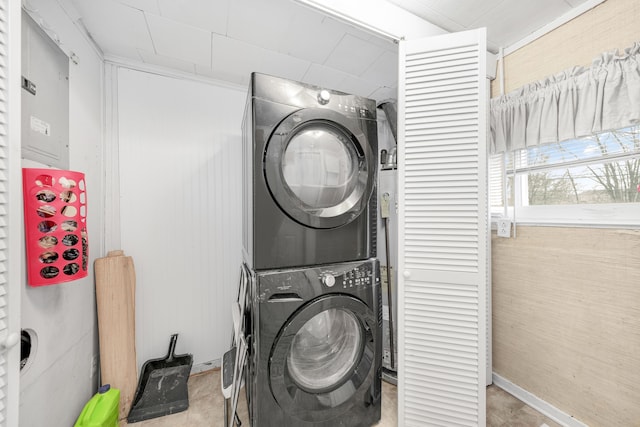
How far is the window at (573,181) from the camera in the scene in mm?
1355

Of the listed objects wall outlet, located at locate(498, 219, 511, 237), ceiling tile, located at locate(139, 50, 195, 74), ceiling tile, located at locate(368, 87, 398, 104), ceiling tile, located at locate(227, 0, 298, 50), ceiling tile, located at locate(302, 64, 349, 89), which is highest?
ceiling tile, located at locate(302, 64, 349, 89)

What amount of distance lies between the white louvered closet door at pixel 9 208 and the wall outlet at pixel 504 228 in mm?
2672

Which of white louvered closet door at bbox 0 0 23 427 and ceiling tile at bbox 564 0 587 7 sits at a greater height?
ceiling tile at bbox 564 0 587 7

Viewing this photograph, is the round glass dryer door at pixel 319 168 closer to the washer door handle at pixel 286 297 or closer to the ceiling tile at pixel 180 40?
the washer door handle at pixel 286 297

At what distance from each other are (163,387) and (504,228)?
2.87 metres

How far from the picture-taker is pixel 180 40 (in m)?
1.65

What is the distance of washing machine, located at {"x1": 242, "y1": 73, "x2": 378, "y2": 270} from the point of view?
120 centimetres

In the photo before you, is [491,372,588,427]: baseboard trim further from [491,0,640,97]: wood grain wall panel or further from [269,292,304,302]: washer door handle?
[491,0,640,97]: wood grain wall panel

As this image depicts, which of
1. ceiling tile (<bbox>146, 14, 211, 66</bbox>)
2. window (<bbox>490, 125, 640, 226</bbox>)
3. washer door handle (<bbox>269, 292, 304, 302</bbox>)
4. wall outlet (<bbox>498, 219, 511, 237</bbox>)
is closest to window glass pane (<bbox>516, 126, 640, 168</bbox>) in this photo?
window (<bbox>490, 125, 640, 226</bbox>)

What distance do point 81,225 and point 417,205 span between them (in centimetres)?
182

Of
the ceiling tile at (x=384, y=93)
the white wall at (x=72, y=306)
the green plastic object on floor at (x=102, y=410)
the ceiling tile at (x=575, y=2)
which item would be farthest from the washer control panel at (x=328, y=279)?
the ceiling tile at (x=575, y=2)

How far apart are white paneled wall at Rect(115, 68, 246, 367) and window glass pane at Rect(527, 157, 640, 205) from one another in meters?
2.42

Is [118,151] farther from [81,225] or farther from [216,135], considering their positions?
[81,225]

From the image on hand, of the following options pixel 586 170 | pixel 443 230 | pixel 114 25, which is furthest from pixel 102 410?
pixel 586 170
